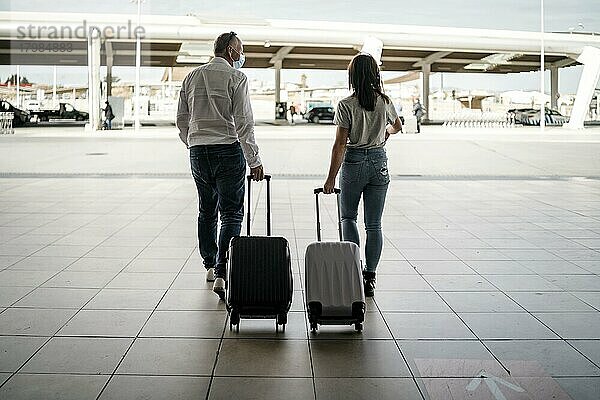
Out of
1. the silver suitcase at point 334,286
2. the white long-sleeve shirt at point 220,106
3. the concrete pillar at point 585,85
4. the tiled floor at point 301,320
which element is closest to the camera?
the tiled floor at point 301,320

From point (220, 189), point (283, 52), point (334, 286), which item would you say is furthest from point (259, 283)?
point (283, 52)

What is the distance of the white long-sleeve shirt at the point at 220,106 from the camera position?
5020 millimetres

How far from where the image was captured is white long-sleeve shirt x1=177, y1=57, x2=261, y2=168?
5.02 meters

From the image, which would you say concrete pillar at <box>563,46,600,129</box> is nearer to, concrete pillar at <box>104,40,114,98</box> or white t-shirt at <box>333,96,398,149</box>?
concrete pillar at <box>104,40,114,98</box>

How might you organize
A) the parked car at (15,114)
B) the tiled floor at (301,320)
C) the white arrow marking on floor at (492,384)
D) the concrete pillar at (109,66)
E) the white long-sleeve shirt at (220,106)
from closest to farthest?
the white arrow marking on floor at (492,384), the tiled floor at (301,320), the white long-sleeve shirt at (220,106), the parked car at (15,114), the concrete pillar at (109,66)

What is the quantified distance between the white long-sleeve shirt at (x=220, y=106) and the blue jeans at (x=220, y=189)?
80mm

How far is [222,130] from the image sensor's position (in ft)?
16.6

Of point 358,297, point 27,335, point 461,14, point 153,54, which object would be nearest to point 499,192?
point 358,297

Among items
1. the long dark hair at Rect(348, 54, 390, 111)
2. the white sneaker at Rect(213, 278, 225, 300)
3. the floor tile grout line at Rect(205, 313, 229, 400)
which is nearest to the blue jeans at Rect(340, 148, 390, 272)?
the long dark hair at Rect(348, 54, 390, 111)

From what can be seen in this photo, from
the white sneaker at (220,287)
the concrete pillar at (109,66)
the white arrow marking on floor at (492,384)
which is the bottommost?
the white arrow marking on floor at (492,384)

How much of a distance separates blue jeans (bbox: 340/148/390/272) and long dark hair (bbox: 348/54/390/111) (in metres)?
0.34

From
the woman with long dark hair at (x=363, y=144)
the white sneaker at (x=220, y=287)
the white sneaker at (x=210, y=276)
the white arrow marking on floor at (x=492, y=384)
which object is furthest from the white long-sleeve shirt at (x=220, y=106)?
the white arrow marking on floor at (x=492, y=384)

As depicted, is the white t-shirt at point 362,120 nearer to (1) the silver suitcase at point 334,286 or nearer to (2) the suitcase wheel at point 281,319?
(1) the silver suitcase at point 334,286

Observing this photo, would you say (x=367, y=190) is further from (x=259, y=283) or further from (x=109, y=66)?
(x=109, y=66)
